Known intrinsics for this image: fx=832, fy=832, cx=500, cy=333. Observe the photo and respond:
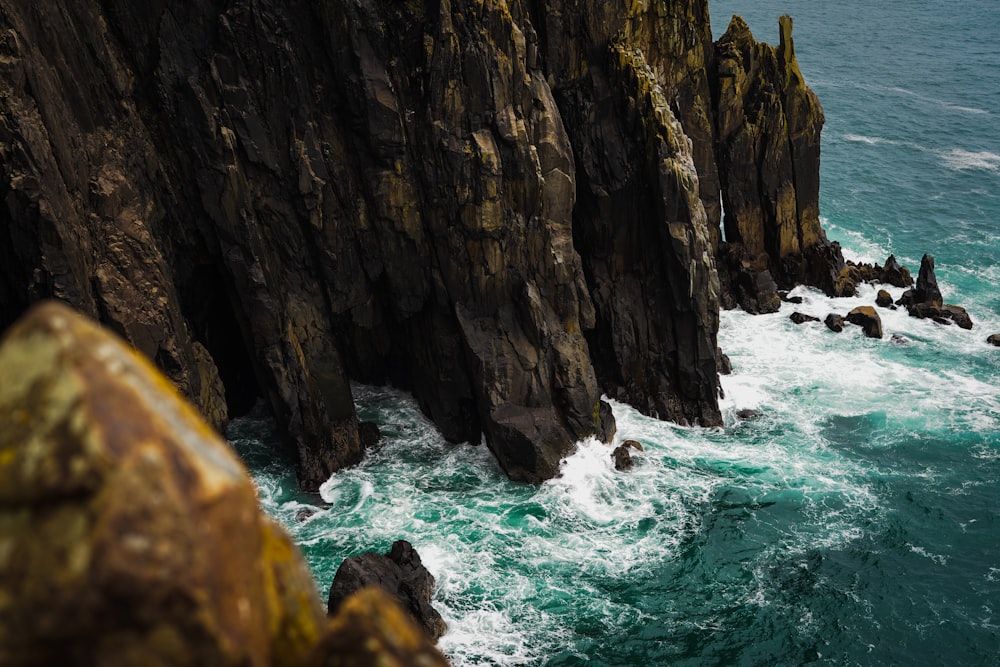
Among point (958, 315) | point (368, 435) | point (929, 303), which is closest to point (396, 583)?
point (368, 435)

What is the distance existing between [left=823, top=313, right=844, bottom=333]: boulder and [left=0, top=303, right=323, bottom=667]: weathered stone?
228 ft

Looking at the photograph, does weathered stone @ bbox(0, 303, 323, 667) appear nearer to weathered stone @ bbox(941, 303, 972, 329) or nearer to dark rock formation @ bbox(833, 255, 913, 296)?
dark rock formation @ bbox(833, 255, 913, 296)

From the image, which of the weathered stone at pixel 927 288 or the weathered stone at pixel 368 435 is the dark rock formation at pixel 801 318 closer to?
the weathered stone at pixel 927 288

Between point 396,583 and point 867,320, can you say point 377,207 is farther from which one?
point 867,320

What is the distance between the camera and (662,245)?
186 feet

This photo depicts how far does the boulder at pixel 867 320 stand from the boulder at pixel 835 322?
53.4 inches

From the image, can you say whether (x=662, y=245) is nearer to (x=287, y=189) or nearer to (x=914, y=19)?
(x=287, y=189)

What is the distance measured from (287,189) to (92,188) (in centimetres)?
1125

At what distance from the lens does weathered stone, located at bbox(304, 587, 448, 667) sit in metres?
8.34

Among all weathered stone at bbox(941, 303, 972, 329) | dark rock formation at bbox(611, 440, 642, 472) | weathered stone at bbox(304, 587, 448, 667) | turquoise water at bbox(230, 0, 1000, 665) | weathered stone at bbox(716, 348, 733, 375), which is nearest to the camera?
weathered stone at bbox(304, 587, 448, 667)

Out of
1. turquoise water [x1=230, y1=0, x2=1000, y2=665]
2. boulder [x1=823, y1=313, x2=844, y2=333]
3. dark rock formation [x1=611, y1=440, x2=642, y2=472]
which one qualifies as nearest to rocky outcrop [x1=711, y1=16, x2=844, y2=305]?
turquoise water [x1=230, y1=0, x2=1000, y2=665]

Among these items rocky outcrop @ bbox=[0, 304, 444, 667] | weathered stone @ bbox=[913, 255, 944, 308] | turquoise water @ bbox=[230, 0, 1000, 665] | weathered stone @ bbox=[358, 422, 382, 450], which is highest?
rocky outcrop @ bbox=[0, 304, 444, 667]

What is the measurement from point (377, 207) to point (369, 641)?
144 ft

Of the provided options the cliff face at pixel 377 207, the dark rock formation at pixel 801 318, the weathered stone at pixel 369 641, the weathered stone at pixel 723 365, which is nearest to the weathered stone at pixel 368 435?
the cliff face at pixel 377 207
